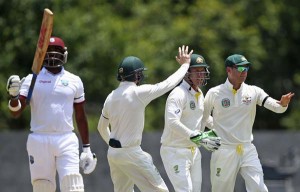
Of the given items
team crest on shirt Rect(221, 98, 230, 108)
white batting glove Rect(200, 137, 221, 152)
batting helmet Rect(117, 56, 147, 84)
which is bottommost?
white batting glove Rect(200, 137, 221, 152)

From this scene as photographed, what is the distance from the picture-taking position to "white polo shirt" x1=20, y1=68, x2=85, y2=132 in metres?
10.8

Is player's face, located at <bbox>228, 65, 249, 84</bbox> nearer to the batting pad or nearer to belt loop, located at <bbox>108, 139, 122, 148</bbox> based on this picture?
belt loop, located at <bbox>108, 139, 122, 148</bbox>

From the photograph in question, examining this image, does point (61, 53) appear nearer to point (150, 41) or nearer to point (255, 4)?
point (150, 41)

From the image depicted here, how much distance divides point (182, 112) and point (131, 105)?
3.21 feet

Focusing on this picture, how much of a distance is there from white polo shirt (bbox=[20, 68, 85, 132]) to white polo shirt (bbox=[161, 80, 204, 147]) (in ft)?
4.80

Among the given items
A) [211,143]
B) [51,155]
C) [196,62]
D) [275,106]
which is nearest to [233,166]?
[211,143]

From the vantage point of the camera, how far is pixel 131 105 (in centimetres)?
1134

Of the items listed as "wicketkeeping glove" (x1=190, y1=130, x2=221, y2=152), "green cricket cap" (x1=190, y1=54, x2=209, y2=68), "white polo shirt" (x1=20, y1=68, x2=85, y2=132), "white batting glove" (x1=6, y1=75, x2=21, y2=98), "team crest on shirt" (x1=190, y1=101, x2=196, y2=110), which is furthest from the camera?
"green cricket cap" (x1=190, y1=54, x2=209, y2=68)

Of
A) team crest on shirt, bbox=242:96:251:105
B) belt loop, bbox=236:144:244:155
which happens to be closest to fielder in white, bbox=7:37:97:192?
belt loop, bbox=236:144:244:155

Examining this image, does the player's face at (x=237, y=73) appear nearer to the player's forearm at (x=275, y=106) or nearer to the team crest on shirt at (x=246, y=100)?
the team crest on shirt at (x=246, y=100)

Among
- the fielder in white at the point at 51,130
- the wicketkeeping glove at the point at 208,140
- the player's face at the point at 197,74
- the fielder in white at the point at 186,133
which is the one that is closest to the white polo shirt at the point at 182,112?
the fielder in white at the point at 186,133

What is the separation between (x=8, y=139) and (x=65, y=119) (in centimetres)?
685

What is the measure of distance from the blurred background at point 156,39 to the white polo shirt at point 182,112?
25.2ft

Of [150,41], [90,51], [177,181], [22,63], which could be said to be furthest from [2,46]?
[177,181]
